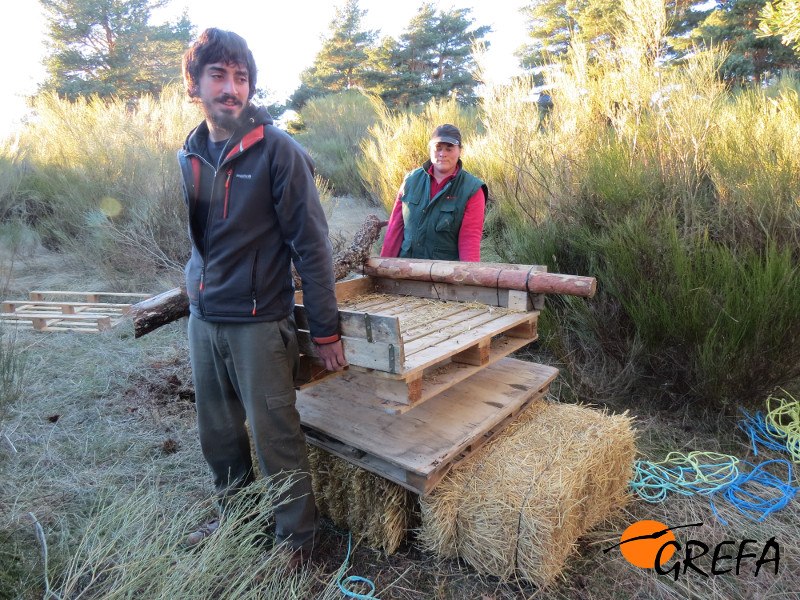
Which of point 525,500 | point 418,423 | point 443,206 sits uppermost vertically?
point 443,206

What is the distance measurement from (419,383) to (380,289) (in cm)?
140

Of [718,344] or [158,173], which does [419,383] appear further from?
[158,173]

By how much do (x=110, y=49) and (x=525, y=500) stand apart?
24297 mm

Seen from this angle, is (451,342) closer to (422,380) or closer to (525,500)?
(422,380)

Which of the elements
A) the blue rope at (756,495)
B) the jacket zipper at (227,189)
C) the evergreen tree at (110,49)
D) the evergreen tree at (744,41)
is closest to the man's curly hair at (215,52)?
the jacket zipper at (227,189)

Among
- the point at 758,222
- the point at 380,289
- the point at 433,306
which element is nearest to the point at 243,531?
the point at 433,306

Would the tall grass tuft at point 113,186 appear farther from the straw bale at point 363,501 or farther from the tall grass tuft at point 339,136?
the straw bale at point 363,501

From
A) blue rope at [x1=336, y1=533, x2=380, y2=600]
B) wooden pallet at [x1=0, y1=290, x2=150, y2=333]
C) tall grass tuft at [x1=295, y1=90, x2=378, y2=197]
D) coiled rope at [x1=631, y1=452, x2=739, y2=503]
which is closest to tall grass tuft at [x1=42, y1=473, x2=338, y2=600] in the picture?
blue rope at [x1=336, y1=533, x2=380, y2=600]

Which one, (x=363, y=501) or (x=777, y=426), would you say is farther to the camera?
(x=777, y=426)

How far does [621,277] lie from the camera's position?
3.70 meters

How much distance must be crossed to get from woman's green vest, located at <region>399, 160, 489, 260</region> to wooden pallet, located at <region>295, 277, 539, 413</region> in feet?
1.98

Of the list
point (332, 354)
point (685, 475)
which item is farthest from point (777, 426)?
point (332, 354)

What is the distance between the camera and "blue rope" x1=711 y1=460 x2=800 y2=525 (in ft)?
8.79

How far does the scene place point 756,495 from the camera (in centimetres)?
283
